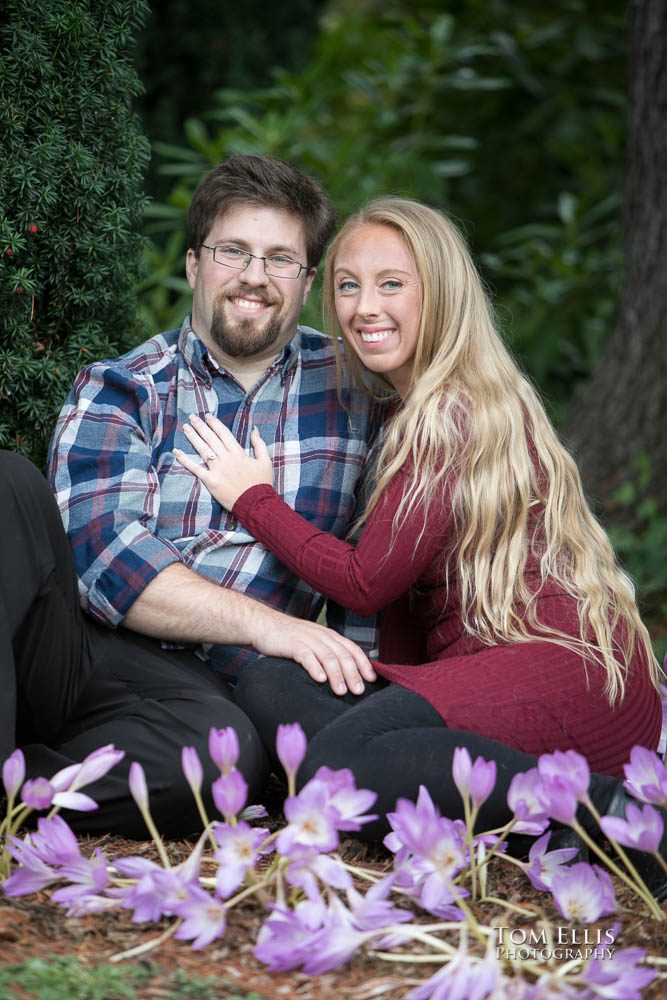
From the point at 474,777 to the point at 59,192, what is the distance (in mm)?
1720

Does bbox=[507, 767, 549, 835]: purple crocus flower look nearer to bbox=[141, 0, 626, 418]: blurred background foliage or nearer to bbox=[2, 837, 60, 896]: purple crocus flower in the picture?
bbox=[2, 837, 60, 896]: purple crocus flower

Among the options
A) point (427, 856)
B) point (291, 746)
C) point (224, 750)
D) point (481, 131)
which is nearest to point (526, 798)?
point (427, 856)

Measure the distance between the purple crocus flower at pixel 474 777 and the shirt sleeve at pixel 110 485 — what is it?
93 cm

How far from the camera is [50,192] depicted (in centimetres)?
275

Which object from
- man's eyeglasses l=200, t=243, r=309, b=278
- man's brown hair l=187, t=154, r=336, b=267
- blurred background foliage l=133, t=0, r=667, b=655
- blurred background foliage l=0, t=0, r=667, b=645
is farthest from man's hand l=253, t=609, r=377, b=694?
blurred background foliage l=133, t=0, r=667, b=655

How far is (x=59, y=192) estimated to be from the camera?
2.82 metres

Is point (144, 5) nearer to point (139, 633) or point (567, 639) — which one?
point (139, 633)

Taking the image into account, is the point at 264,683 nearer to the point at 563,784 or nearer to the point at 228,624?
the point at 228,624

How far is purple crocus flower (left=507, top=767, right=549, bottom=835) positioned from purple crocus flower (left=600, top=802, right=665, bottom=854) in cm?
13

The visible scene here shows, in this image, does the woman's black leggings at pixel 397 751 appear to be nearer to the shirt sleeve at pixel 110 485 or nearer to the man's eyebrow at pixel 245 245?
the shirt sleeve at pixel 110 485

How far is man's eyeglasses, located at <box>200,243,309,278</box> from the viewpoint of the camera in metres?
2.96

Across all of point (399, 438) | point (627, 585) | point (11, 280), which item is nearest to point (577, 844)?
point (627, 585)

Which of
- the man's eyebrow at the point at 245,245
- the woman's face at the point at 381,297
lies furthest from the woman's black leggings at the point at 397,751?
the man's eyebrow at the point at 245,245

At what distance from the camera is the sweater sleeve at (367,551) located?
2561 mm
